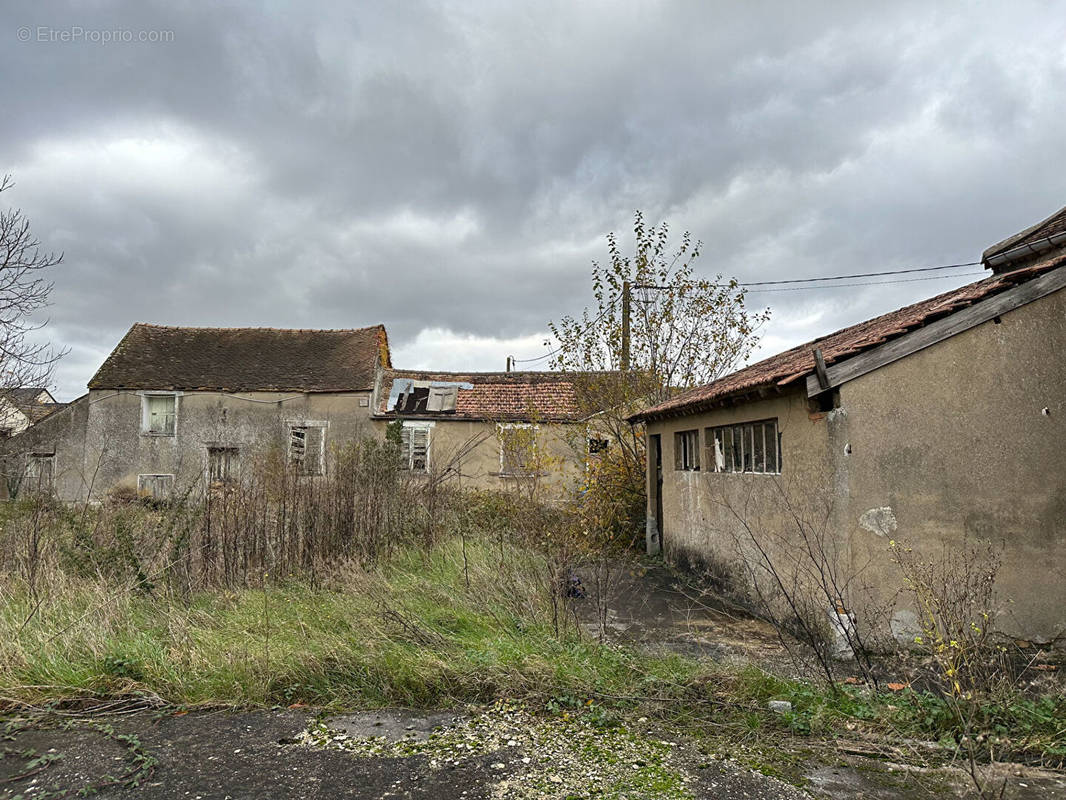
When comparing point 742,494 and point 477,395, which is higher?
point 477,395

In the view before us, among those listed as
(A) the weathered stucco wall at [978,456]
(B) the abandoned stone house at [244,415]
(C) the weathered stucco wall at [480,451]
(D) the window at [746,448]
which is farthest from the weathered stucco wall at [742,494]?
(B) the abandoned stone house at [244,415]

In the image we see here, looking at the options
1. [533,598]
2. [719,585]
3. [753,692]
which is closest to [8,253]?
[533,598]

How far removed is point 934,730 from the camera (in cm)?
423

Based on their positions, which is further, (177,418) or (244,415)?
(244,415)

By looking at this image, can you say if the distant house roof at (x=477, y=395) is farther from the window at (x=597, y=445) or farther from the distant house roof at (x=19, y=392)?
Answer: the distant house roof at (x=19, y=392)

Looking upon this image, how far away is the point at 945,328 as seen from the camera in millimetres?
6211

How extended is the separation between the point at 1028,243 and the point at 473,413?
15.7m

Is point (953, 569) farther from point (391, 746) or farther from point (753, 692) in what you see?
point (391, 746)

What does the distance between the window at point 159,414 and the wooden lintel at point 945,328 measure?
2053 cm

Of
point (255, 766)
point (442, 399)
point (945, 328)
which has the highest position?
point (442, 399)

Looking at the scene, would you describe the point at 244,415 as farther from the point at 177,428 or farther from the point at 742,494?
the point at 742,494

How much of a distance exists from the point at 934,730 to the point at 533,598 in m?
3.33

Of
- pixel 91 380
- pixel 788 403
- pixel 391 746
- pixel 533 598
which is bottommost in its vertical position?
pixel 391 746

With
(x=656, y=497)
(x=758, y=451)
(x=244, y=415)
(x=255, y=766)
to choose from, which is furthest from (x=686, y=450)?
(x=244, y=415)
